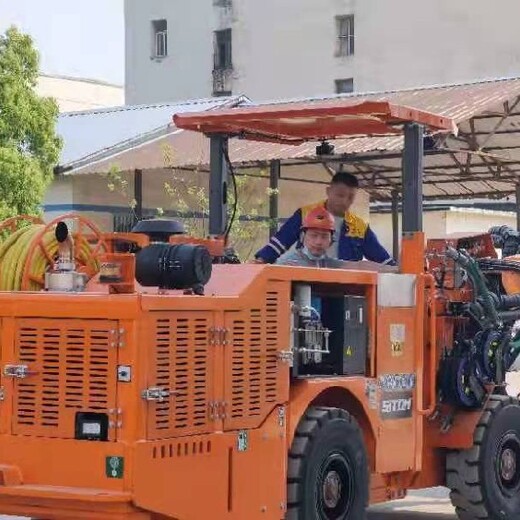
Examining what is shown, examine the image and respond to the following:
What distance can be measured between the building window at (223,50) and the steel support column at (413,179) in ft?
166

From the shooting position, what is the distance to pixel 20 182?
2342 centimetres

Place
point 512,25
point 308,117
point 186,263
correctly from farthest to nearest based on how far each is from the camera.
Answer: point 512,25
point 308,117
point 186,263

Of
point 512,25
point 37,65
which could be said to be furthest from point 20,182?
point 512,25

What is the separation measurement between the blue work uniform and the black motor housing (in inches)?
87.0

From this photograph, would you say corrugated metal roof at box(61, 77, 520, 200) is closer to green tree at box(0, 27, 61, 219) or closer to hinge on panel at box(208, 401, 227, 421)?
green tree at box(0, 27, 61, 219)

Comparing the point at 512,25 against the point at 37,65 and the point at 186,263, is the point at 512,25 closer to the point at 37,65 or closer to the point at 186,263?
the point at 37,65

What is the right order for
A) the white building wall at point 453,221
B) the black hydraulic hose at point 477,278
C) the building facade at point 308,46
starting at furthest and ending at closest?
the building facade at point 308,46, the white building wall at point 453,221, the black hydraulic hose at point 477,278

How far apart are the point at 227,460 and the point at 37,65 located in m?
17.6

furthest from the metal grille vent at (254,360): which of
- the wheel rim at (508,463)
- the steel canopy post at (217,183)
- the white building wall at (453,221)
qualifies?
the white building wall at (453,221)

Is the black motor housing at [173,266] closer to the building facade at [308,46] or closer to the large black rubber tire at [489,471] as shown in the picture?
the large black rubber tire at [489,471]

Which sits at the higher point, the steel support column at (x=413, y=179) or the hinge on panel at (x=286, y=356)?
the steel support column at (x=413, y=179)

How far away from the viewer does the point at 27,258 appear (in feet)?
28.1

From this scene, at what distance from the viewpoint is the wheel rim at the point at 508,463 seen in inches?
405

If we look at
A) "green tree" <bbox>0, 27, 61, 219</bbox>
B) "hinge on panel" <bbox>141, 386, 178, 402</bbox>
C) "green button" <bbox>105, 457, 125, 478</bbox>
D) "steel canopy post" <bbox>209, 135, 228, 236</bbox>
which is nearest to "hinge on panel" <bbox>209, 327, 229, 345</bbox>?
"hinge on panel" <bbox>141, 386, 178, 402</bbox>
